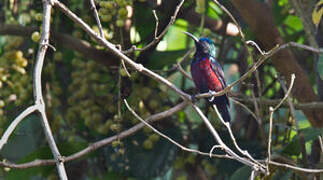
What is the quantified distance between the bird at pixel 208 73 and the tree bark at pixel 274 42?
0.40 m

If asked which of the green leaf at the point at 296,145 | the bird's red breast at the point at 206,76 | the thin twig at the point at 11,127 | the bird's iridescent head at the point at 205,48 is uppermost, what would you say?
the thin twig at the point at 11,127

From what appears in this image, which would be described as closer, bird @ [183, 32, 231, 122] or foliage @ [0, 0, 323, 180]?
foliage @ [0, 0, 323, 180]

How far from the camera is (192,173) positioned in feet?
10.3

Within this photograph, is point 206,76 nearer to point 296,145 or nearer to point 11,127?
point 296,145

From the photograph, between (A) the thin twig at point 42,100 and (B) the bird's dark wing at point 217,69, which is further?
(B) the bird's dark wing at point 217,69

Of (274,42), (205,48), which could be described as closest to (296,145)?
(274,42)

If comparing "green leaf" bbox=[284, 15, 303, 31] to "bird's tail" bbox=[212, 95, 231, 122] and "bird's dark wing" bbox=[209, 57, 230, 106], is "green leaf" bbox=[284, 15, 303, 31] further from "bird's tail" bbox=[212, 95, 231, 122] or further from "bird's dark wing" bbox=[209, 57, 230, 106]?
"bird's tail" bbox=[212, 95, 231, 122]

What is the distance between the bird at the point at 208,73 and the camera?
311 cm

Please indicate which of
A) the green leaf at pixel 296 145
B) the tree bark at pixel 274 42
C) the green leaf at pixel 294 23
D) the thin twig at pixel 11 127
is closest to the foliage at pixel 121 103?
the green leaf at pixel 296 145

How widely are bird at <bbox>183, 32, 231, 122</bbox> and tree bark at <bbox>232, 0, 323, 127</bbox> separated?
40 cm

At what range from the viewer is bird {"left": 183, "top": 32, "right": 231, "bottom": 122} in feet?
10.2

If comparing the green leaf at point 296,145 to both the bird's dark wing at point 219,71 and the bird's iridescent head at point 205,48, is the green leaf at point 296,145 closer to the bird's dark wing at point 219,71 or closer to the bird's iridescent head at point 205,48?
the bird's dark wing at point 219,71

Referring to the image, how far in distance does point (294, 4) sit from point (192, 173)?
94 centimetres

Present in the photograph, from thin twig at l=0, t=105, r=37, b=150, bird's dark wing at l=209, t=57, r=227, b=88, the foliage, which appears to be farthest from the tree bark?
thin twig at l=0, t=105, r=37, b=150
